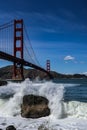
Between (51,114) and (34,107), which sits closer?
(34,107)

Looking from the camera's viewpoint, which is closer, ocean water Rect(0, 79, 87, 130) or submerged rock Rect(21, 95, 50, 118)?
ocean water Rect(0, 79, 87, 130)

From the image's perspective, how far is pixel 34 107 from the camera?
35.8ft

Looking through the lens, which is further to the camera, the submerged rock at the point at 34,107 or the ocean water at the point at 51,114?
the submerged rock at the point at 34,107

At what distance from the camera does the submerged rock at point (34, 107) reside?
10.8 metres

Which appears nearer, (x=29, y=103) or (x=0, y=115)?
(x=29, y=103)

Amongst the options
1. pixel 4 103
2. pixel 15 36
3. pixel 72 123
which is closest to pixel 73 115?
pixel 72 123

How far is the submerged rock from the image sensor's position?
10820 millimetres

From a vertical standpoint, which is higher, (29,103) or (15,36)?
(15,36)

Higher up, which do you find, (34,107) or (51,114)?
(34,107)

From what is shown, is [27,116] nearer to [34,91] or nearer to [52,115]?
[52,115]

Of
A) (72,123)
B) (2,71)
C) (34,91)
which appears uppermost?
(2,71)

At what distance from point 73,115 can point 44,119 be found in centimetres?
140

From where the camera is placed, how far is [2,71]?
7144 cm

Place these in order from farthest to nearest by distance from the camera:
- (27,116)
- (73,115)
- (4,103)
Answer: (4,103)
(73,115)
(27,116)
